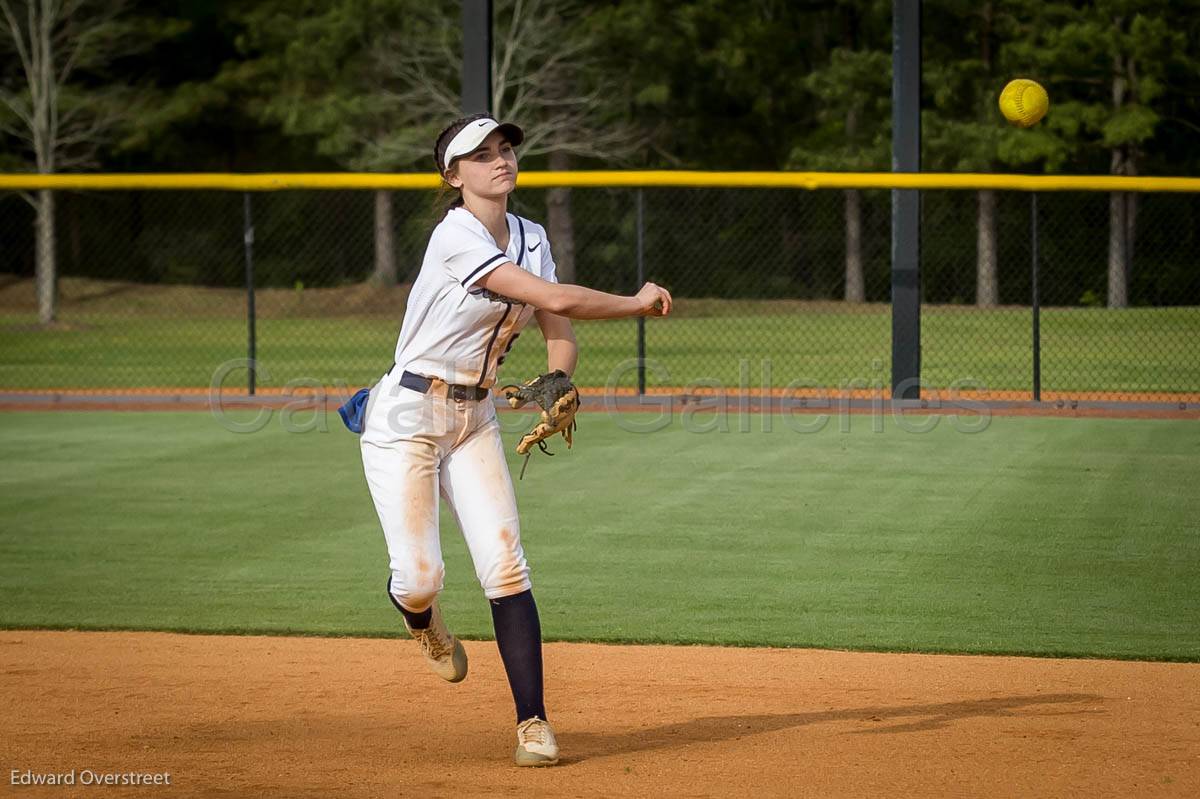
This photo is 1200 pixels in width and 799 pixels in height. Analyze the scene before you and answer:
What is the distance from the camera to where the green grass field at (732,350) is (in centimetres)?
1900

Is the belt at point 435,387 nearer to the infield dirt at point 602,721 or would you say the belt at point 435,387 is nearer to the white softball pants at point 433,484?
the white softball pants at point 433,484

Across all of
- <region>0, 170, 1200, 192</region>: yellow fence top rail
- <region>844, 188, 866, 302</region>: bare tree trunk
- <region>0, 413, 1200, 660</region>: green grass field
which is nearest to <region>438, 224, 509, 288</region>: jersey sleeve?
<region>0, 413, 1200, 660</region>: green grass field

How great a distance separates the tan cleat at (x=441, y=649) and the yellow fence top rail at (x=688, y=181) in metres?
8.59

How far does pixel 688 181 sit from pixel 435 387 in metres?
10.1

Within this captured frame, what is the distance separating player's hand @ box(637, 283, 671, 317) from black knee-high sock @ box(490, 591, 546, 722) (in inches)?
39.6

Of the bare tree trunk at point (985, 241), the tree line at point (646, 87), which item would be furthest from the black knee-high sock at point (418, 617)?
the bare tree trunk at point (985, 241)

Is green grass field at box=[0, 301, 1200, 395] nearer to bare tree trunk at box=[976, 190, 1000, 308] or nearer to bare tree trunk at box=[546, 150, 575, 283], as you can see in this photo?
bare tree trunk at box=[976, 190, 1000, 308]

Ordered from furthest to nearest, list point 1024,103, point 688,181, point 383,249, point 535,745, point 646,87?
point 646,87 < point 383,249 < point 688,181 < point 1024,103 < point 535,745

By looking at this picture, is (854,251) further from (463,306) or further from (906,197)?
(463,306)

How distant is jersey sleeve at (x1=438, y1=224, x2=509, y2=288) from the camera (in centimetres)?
490

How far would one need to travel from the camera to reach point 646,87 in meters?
36.7

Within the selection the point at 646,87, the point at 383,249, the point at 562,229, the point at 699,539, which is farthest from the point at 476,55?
the point at 646,87

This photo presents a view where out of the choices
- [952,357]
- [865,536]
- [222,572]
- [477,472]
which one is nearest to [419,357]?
[477,472]

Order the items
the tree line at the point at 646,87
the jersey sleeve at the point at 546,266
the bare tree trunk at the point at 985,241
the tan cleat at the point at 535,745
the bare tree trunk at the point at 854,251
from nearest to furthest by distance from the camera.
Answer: the tan cleat at the point at 535,745
the jersey sleeve at the point at 546,266
the bare tree trunk at the point at 985,241
the bare tree trunk at the point at 854,251
the tree line at the point at 646,87
